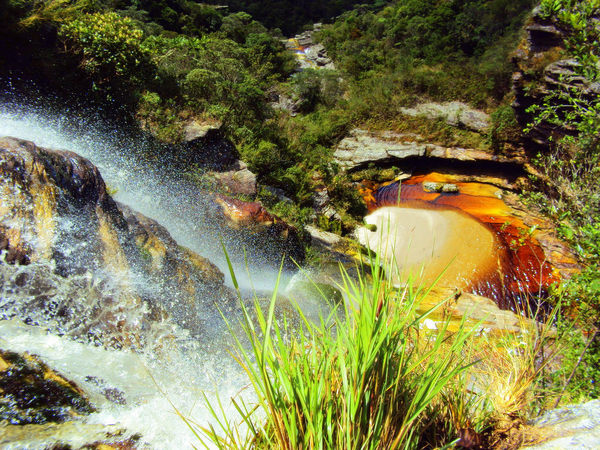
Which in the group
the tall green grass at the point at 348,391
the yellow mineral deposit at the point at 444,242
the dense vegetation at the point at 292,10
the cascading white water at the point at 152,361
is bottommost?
the yellow mineral deposit at the point at 444,242

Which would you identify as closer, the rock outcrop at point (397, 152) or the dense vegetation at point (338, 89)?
the dense vegetation at point (338, 89)

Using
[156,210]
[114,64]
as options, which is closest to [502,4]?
[114,64]

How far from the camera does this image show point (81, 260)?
141 inches

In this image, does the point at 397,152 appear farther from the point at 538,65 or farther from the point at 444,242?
the point at 444,242

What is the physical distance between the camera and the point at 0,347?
2.46 meters

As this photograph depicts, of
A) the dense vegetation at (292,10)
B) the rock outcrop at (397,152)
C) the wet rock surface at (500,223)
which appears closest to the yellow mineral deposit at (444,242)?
the wet rock surface at (500,223)

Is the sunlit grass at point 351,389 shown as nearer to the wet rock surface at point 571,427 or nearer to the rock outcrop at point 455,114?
the wet rock surface at point 571,427

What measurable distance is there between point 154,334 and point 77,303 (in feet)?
2.67

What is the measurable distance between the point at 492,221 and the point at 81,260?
1051 centimetres

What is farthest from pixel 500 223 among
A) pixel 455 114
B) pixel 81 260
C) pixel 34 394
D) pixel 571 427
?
pixel 34 394

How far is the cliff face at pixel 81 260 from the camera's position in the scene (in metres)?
3.18

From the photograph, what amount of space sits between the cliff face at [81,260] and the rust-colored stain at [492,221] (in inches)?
224

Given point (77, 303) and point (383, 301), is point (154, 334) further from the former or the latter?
point (383, 301)

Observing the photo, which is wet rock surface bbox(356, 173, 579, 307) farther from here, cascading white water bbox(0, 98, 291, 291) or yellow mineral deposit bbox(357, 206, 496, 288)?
cascading white water bbox(0, 98, 291, 291)
